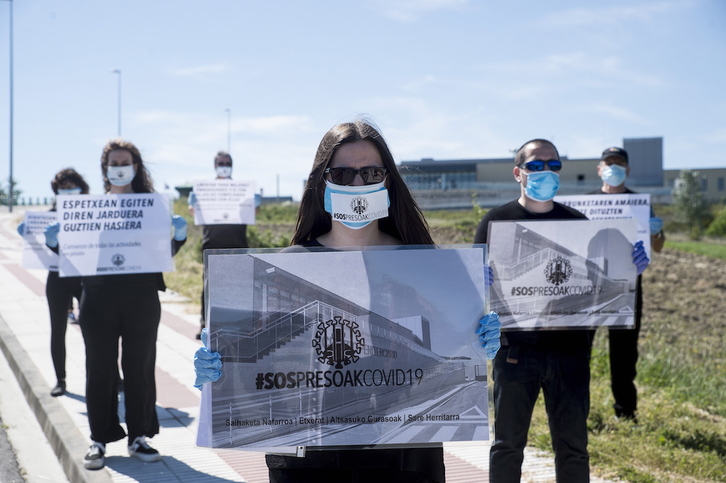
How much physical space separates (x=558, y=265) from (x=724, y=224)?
55.2 m

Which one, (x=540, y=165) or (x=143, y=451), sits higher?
(x=540, y=165)

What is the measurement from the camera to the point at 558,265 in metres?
4.25

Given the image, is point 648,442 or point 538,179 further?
point 648,442

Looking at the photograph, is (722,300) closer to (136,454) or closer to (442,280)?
(136,454)

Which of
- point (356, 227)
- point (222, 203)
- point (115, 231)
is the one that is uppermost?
point (222, 203)

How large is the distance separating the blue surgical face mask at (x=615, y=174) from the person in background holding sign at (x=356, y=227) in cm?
420

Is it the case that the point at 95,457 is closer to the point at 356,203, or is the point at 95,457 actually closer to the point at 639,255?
the point at 356,203

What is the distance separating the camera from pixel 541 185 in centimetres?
438

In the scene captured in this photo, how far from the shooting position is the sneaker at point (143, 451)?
5.49 metres

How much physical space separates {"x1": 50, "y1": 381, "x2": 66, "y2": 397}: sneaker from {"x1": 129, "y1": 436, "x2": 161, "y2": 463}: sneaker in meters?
2.29

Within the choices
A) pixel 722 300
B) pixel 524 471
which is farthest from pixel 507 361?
pixel 722 300

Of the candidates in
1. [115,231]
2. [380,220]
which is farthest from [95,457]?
[380,220]

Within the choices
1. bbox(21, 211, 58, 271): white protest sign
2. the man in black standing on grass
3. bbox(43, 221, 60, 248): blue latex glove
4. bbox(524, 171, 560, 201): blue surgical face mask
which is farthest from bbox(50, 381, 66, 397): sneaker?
bbox(524, 171, 560, 201): blue surgical face mask

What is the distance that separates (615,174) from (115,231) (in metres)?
4.24
